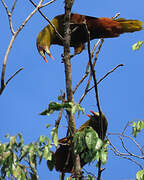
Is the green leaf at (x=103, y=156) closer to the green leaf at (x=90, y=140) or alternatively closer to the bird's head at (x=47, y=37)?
the green leaf at (x=90, y=140)

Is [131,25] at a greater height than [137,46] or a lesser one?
greater

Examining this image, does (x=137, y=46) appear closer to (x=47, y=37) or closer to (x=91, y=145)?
(x=47, y=37)

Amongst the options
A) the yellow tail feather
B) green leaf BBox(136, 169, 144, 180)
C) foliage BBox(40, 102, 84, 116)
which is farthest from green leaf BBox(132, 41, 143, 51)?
foliage BBox(40, 102, 84, 116)

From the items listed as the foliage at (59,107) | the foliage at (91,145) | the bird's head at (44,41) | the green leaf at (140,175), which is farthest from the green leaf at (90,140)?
the bird's head at (44,41)

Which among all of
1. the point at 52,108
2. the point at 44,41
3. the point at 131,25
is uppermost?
the point at 131,25

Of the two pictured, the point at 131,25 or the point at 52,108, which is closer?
the point at 52,108

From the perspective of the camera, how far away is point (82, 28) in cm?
341

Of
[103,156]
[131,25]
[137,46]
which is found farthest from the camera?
[131,25]

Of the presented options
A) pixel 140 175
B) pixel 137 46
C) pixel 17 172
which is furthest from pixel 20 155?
pixel 137 46

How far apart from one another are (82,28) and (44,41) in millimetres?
450

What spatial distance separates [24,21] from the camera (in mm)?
1721

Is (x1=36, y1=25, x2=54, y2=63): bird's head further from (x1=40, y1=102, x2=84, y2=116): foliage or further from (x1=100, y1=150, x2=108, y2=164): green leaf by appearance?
(x1=100, y1=150, x2=108, y2=164): green leaf

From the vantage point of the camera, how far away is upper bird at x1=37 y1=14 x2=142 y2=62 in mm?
3275

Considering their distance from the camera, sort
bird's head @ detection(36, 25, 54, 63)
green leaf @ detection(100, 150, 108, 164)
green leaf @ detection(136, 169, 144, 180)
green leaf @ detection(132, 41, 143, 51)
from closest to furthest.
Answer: green leaf @ detection(100, 150, 108, 164), green leaf @ detection(136, 169, 144, 180), green leaf @ detection(132, 41, 143, 51), bird's head @ detection(36, 25, 54, 63)
